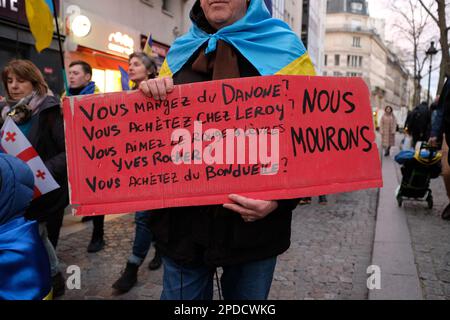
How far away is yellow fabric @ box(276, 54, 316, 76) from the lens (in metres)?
1.75

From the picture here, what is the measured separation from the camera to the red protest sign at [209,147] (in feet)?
5.58

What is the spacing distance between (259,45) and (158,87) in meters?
0.48

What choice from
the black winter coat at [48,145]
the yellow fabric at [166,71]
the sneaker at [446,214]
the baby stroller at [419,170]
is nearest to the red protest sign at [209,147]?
the yellow fabric at [166,71]

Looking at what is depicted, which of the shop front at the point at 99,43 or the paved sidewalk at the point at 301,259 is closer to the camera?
the paved sidewalk at the point at 301,259

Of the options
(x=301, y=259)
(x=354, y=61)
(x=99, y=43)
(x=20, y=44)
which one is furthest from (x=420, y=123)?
(x=354, y=61)

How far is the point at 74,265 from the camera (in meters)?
4.09

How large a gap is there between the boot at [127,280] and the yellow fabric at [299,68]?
2.54 metres

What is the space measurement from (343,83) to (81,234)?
443cm

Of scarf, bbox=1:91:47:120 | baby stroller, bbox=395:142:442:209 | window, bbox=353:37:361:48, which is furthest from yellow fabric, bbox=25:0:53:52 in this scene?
window, bbox=353:37:361:48

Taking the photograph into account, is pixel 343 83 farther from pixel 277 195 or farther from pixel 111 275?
pixel 111 275

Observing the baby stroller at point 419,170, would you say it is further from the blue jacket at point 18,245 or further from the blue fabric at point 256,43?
the blue jacket at point 18,245

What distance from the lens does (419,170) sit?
21.2 ft

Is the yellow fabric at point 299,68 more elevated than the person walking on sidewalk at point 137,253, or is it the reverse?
the yellow fabric at point 299,68

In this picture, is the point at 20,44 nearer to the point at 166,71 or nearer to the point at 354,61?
the point at 166,71
